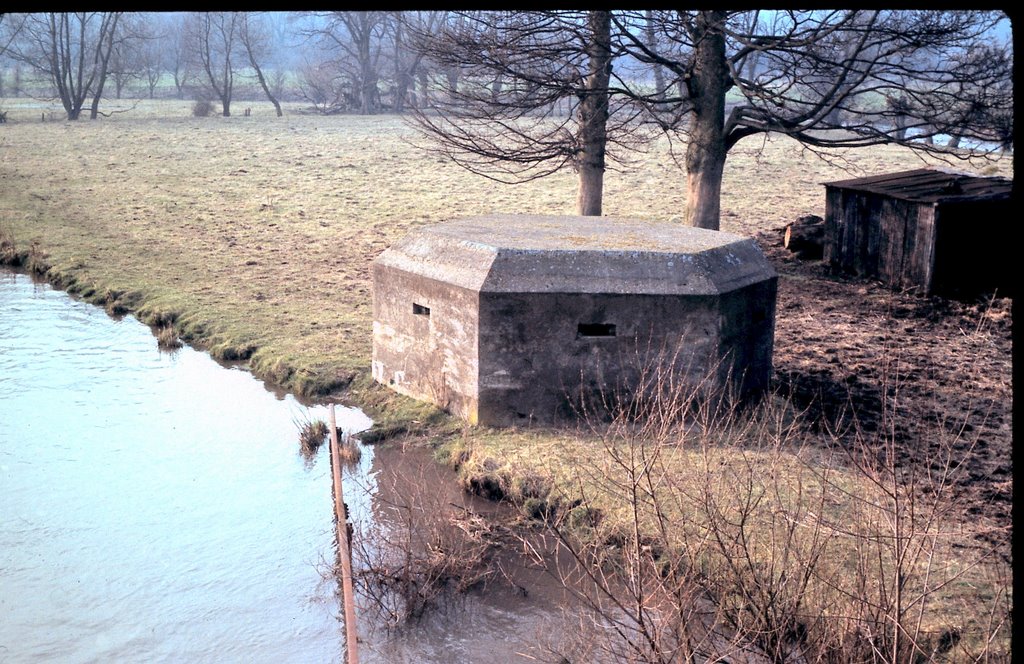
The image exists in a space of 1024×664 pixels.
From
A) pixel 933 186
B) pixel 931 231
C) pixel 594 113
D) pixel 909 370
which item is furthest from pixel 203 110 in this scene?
pixel 909 370

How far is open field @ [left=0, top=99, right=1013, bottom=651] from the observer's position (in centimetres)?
1014

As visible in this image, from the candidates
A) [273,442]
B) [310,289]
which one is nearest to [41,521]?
[273,442]

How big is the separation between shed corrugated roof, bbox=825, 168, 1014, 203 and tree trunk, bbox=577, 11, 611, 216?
3.59 metres

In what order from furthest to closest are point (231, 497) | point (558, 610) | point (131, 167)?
point (131, 167)
point (231, 497)
point (558, 610)

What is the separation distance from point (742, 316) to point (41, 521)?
6.63 m

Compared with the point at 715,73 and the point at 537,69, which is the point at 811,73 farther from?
the point at 537,69

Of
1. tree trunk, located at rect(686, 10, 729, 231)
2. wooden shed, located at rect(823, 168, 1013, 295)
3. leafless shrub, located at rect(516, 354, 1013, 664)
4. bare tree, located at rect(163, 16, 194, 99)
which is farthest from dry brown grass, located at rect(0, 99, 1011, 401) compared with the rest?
bare tree, located at rect(163, 16, 194, 99)

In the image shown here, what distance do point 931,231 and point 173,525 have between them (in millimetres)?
10103

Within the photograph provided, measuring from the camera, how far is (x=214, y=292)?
15.5 metres

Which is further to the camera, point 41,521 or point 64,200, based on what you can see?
point 64,200

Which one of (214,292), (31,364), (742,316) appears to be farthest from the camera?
(214,292)

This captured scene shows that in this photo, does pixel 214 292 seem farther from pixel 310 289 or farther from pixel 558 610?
pixel 558 610

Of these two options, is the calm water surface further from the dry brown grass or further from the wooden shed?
the wooden shed

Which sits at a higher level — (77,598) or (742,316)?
(742,316)
